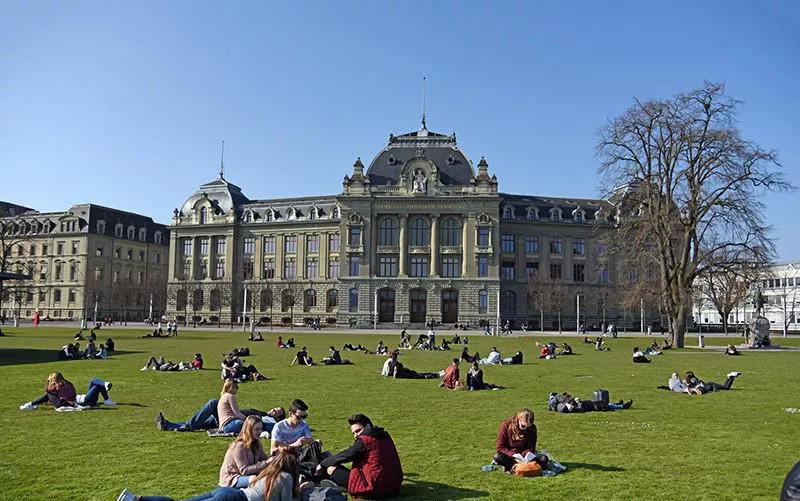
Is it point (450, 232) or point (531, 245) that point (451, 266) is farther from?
point (531, 245)

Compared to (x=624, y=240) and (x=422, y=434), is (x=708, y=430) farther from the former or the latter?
(x=624, y=240)

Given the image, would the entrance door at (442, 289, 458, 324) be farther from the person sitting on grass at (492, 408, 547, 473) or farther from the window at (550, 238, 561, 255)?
the person sitting on grass at (492, 408, 547, 473)

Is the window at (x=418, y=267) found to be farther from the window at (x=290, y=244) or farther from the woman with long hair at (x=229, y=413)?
the woman with long hair at (x=229, y=413)

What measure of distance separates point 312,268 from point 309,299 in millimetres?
5036

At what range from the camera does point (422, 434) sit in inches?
591

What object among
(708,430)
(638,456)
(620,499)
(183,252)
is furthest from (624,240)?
(183,252)

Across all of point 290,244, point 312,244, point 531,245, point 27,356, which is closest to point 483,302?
point 531,245

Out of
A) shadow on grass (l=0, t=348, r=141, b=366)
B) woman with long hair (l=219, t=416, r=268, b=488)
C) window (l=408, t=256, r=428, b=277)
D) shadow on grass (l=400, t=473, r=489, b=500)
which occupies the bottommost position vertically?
shadow on grass (l=400, t=473, r=489, b=500)

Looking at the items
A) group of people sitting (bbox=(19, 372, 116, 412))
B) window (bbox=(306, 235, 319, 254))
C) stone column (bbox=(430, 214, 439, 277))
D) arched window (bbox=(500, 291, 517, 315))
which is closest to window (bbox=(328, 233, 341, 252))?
window (bbox=(306, 235, 319, 254))

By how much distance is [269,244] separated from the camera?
11431cm

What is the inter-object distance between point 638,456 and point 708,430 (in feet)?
12.4

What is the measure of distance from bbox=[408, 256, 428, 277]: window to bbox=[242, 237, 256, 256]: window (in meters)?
31.4

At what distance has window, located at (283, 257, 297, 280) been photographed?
112 m

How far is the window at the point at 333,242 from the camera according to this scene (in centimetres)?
10947
